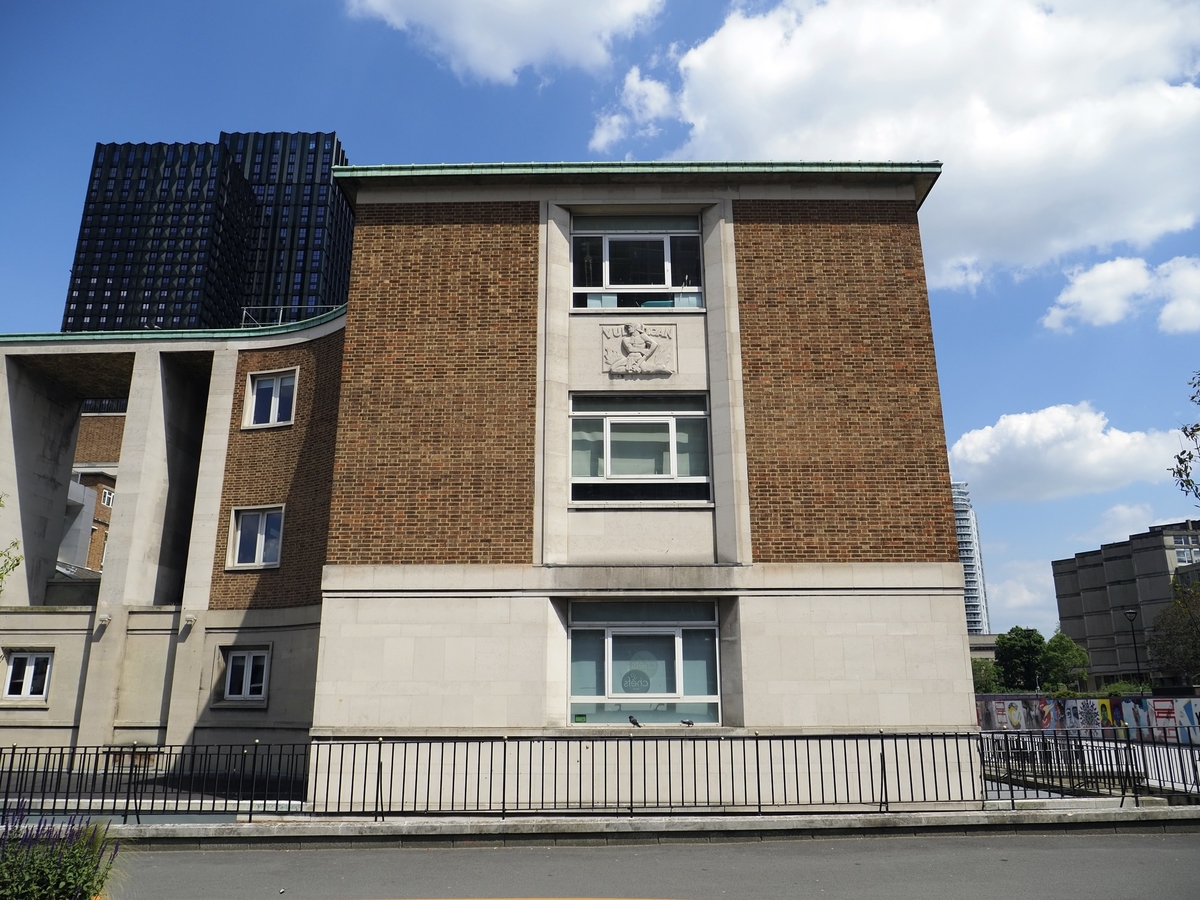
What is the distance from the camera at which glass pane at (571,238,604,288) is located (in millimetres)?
17172

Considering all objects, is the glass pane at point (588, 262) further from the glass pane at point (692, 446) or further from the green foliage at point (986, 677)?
the green foliage at point (986, 677)

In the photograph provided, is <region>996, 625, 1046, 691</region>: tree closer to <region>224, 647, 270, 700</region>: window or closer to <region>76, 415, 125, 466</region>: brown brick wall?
<region>76, 415, 125, 466</region>: brown brick wall

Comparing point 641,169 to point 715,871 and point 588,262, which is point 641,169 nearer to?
point 588,262

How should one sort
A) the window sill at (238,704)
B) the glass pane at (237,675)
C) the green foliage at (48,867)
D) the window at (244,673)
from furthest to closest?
1. the glass pane at (237,675)
2. the window at (244,673)
3. the window sill at (238,704)
4. the green foliage at (48,867)

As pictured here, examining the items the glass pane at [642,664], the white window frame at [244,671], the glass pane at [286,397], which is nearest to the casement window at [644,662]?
the glass pane at [642,664]

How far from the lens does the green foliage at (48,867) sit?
20.2 ft

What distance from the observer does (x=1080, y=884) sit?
30.0ft

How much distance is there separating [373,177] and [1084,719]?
31623 millimetres

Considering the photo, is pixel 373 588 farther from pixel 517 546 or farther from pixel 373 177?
pixel 373 177

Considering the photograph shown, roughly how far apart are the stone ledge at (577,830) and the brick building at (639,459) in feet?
8.76

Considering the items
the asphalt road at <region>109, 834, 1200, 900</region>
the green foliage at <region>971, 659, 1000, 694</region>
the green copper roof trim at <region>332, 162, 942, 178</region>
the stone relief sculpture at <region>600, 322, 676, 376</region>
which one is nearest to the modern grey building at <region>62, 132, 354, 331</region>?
the green foliage at <region>971, 659, 1000, 694</region>

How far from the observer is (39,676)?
2252 centimetres

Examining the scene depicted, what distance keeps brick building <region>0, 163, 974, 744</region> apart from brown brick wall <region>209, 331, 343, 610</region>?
17.2 feet

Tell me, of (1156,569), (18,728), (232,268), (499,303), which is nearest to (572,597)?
(499,303)
